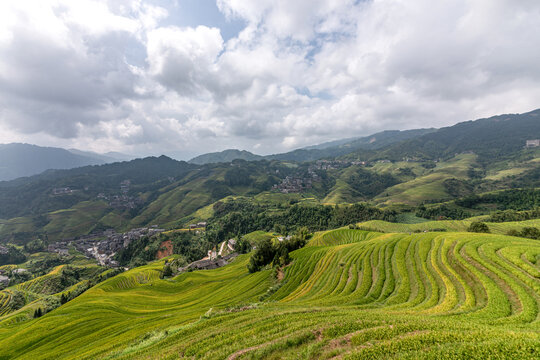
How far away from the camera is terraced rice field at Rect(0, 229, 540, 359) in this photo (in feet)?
33.9

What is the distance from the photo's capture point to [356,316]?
15766 millimetres

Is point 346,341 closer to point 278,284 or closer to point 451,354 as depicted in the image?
point 451,354

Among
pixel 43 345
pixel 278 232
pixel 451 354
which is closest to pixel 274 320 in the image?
pixel 451 354

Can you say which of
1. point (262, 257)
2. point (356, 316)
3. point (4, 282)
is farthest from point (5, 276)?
point (356, 316)

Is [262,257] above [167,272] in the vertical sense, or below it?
above

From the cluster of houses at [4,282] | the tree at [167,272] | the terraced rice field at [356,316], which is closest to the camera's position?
the terraced rice field at [356,316]

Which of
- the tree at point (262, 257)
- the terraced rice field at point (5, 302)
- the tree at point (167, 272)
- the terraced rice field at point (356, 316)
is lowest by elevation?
the terraced rice field at point (5, 302)

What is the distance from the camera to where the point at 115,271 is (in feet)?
425

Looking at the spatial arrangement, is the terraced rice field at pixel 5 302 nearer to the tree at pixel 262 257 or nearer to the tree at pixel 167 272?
the tree at pixel 167 272

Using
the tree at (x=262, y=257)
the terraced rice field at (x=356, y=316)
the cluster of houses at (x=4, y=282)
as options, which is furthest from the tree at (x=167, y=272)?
the cluster of houses at (x=4, y=282)

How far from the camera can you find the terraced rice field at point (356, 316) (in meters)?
10.3

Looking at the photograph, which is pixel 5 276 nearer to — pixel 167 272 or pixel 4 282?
pixel 4 282

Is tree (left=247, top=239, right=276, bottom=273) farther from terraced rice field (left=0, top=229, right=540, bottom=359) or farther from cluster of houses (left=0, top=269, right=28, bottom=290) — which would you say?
cluster of houses (left=0, top=269, right=28, bottom=290)

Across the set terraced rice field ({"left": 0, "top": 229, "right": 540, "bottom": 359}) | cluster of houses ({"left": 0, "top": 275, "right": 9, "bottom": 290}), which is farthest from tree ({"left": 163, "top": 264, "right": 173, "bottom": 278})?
cluster of houses ({"left": 0, "top": 275, "right": 9, "bottom": 290})
